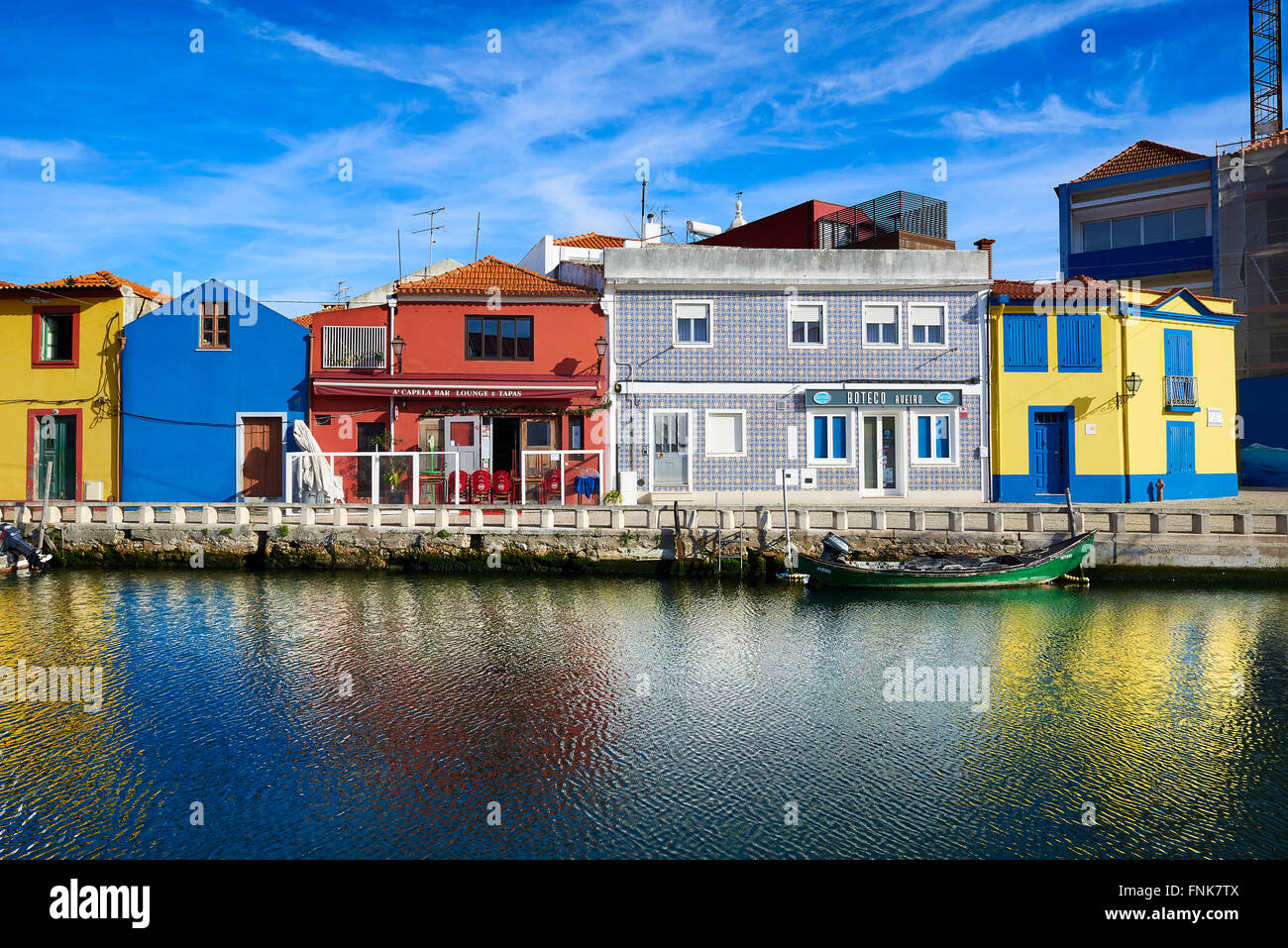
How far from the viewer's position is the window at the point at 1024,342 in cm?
2531

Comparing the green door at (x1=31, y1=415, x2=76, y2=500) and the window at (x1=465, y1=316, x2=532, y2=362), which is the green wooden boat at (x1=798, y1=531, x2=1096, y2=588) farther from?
the green door at (x1=31, y1=415, x2=76, y2=500)

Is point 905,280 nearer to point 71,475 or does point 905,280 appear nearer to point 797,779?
point 797,779

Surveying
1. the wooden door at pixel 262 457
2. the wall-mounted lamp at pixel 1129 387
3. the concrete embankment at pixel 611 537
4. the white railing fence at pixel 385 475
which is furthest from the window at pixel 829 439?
the wooden door at pixel 262 457

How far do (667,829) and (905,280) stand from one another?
69.6ft

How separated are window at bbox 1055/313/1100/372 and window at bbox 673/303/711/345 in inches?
393

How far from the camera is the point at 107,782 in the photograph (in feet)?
27.1

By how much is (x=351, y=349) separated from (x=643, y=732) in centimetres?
1824

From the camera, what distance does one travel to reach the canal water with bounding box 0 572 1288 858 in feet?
24.0

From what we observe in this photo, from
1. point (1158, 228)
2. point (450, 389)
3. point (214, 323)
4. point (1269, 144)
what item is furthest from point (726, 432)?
point (1269, 144)

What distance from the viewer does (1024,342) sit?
83.3 ft

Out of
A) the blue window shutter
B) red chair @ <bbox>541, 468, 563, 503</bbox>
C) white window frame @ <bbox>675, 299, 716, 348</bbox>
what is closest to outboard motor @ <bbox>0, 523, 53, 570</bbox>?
red chair @ <bbox>541, 468, 563, 503</bbox>

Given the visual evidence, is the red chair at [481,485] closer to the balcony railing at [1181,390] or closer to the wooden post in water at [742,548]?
the wooden post in water at [742,548]

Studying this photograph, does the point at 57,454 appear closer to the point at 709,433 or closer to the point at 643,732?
the point at 709,433

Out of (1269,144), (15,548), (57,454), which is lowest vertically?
(15,548)
